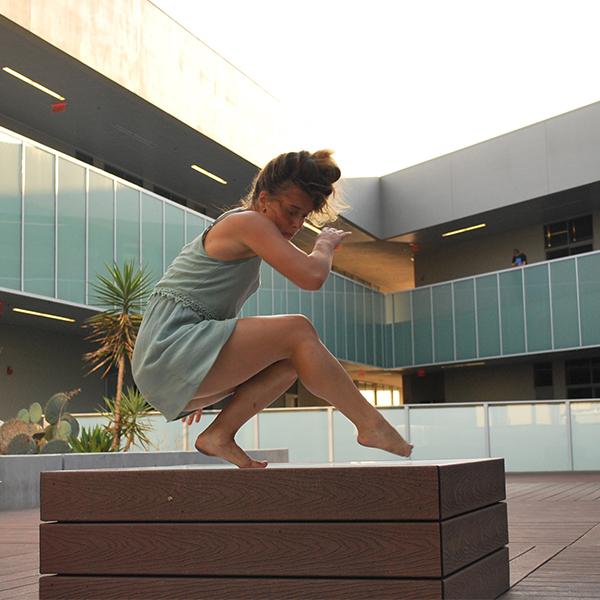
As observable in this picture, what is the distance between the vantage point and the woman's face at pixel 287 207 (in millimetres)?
3246

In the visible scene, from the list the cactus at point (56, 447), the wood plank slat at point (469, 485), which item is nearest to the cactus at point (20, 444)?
the cactus at point (56, 447)

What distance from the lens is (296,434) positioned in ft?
54.4

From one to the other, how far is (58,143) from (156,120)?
107 inches

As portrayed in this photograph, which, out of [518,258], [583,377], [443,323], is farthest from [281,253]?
[443,323]

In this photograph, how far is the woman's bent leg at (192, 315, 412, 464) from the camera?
3141 mm

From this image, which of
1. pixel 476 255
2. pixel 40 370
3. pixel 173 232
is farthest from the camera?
pixel 476 255

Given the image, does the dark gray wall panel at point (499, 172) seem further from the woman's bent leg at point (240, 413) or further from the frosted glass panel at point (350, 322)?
the woman's bent leg at point (240, 413)

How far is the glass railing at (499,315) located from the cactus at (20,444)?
1419 cm

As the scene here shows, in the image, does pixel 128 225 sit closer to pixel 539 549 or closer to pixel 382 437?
pixel 539 549

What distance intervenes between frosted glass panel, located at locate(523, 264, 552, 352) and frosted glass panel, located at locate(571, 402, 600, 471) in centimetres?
588

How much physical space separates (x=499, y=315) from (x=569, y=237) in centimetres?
296

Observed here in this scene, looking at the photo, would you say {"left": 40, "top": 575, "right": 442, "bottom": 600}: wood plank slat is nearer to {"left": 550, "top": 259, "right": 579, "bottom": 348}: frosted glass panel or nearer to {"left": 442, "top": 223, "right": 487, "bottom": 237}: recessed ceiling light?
{"left": 550, "top": 259, "right": 579, "bottom": 348}: frosted glass panel

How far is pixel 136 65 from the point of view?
15562mm

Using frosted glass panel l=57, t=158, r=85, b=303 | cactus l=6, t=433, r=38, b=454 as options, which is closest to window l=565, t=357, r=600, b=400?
frosted glass panel l=57, t=158, r=85, b=303
